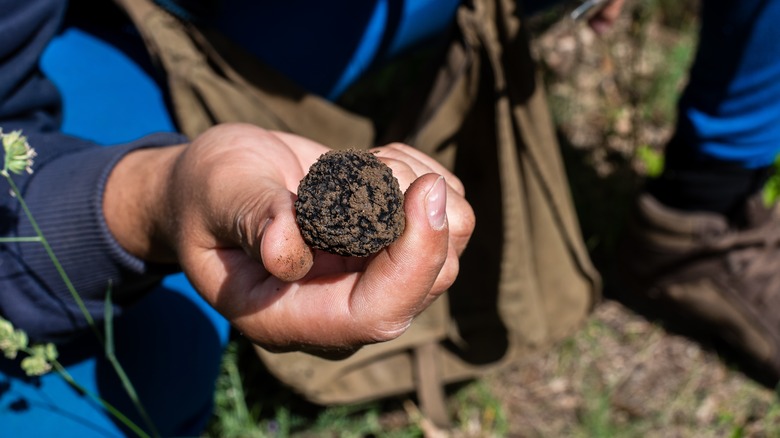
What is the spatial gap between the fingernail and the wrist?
1.80 ft

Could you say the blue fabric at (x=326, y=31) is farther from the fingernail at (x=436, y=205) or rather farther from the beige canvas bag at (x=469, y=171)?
the fingernail at (x=436, y=205)

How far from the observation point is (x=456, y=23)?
188 centimetres

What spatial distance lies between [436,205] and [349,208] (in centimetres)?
13

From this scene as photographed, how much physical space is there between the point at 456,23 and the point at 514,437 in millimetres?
1329

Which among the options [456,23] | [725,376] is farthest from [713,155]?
[456,23]

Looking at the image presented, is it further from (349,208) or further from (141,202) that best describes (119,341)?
(349,208)

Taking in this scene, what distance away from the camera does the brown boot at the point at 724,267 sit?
2436mm

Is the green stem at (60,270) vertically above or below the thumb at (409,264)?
below

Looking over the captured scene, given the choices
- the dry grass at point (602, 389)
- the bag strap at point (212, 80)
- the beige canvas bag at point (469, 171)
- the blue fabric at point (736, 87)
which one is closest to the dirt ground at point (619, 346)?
the dry grass at point (602, 389)

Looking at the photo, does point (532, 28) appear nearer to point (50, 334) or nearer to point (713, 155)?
point (713, 155)

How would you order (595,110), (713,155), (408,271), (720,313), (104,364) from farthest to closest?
(595,110), (720,313), (713,155), (104,364), (408,271)

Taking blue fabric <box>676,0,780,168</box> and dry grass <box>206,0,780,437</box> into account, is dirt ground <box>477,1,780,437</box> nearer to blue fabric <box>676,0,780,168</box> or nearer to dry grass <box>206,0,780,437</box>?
dry grass <box>206,0,780,437</box>

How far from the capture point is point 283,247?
1035 millimetres

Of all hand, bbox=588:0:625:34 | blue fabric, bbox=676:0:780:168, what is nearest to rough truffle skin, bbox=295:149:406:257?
hand, bbox=588:0:625:34
